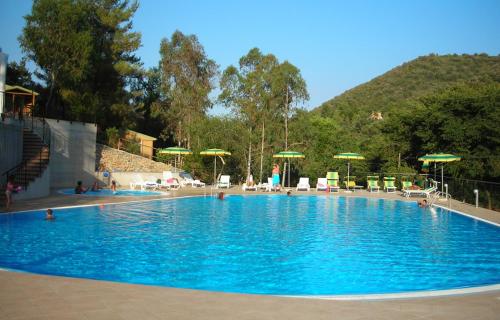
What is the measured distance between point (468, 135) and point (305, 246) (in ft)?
50.6

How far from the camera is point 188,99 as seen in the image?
37469 mm

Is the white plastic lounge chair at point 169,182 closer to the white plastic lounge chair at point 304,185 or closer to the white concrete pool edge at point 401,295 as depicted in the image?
the white plastic lounge chair at point 304,185

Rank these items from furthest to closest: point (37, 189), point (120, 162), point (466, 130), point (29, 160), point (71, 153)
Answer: point (120, 162), point (71, 153), point (466, 130), point (29, 160), point (37, 189)

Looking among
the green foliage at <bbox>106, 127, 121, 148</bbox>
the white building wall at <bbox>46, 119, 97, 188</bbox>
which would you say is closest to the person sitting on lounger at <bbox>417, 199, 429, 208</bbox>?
the white building wall at <bbox>46, 119, 97, 188</bbox>

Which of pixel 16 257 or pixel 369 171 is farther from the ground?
pixel 369 171

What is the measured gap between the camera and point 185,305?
439 cm

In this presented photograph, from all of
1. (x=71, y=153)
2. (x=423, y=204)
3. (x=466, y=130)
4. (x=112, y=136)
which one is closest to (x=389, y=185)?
(x=466, y=130)

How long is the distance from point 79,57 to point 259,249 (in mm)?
21288

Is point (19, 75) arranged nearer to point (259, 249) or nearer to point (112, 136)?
point (112, 136)

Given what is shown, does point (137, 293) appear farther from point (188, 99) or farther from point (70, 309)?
point (188, 99)

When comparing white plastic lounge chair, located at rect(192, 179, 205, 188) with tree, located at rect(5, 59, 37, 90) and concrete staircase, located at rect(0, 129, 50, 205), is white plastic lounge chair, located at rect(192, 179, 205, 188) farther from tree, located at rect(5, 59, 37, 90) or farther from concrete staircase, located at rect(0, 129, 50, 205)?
tree, located at rect(5, 59, 37, 90)

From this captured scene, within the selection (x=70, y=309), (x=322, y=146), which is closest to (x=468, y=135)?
(x=322, y=146)

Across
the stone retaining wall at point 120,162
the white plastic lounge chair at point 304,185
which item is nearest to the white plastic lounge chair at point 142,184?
the stone retaining wall at point 120,162

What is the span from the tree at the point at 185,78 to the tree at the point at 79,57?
6.05 metres
